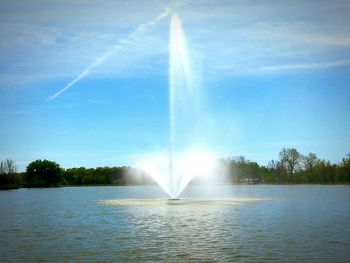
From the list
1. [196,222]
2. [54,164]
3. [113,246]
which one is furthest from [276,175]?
[113,246]

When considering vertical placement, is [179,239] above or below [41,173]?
below

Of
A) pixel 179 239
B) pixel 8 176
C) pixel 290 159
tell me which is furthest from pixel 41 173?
pixel 179 239

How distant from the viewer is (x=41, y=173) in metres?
191

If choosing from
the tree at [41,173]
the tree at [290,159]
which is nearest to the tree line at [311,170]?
the tree at [290,159]

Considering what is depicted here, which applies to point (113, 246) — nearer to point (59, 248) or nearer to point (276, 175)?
point (59, 248)

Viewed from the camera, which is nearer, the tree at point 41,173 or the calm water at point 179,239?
the calm water at point 179,239

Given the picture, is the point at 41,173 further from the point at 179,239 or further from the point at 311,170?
the point at 179,239

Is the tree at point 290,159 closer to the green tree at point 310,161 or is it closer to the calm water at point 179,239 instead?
the green tree at point 310,161

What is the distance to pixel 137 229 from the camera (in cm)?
3247

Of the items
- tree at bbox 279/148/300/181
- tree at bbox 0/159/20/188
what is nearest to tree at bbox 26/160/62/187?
tree at bbox 0/159/20/188

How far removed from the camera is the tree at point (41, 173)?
189500mm

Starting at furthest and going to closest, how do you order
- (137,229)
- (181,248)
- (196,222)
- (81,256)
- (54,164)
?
1. (54,164)
2. (196,222)
3. (137,229)
4. (181,248)
5. (81,256)

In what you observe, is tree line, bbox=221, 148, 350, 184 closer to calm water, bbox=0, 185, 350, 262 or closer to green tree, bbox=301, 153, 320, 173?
green tree, bbox=301, 153, 320, 173

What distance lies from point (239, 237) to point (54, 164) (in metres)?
173
